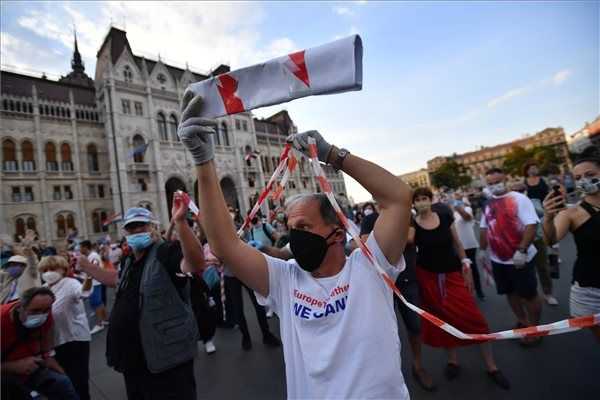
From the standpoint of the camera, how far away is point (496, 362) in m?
3.38

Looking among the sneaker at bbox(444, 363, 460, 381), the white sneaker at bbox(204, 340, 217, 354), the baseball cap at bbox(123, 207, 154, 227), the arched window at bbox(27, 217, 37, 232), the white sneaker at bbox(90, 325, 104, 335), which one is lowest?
the white sneaker at bbox(90, 325, 104, 335)

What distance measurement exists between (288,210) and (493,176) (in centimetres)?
405

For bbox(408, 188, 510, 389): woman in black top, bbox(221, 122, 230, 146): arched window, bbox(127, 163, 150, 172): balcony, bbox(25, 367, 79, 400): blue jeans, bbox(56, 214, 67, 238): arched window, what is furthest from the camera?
bbox(221, 122, 230, 146): arched window

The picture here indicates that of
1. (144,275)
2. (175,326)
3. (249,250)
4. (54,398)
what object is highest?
(249,250)

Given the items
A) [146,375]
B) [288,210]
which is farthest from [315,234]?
[146,375]

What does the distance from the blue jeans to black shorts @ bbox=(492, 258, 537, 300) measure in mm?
5281

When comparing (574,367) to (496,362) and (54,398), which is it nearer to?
(496,362)

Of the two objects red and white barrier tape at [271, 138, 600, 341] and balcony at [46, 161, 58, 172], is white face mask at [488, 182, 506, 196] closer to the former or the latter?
red and white barrier tape at [271, 138, 600, 341]

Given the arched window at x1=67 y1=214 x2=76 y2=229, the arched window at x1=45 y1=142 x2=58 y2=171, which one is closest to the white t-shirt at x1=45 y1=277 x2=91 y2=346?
the arched window at x1=67 y1=214 x2=76 y2=229

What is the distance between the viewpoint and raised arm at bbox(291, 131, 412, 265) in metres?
1.42

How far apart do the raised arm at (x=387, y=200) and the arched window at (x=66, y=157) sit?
32532 mm

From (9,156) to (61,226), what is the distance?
6864mm

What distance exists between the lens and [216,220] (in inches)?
60.8

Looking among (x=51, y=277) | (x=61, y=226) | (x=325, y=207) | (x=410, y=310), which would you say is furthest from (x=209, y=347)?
(x=61, y=226)
